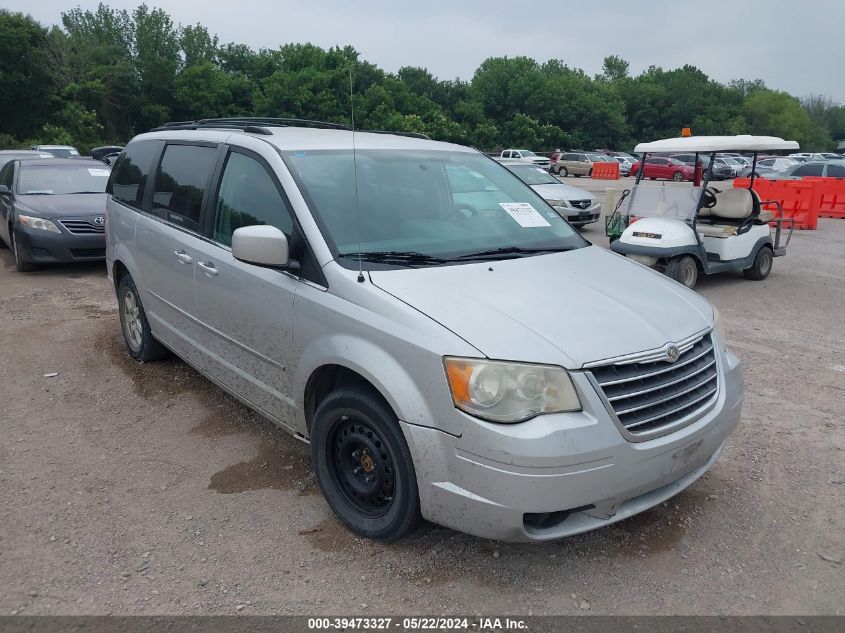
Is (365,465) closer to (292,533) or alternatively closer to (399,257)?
(292,533)

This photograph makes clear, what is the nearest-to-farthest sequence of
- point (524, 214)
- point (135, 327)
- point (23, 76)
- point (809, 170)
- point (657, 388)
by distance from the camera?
point (657, 388), point (524, 214), point (135, 327), point (809, 170), point (23, 76)

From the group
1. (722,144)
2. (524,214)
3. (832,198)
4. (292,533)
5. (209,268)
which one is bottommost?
(292,533)

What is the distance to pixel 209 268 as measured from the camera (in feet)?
13.3

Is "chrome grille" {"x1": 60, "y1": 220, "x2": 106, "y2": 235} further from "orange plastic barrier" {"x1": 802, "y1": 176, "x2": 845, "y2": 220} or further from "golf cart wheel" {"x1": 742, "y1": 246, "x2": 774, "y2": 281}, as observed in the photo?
"orange plastic barrier" {"x1": 802, "y1": 176, "x2": 845, "y2": 220}

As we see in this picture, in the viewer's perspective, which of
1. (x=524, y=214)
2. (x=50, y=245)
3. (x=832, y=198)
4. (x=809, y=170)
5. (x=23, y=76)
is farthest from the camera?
(x=23, y=76)

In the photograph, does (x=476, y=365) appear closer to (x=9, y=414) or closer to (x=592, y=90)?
(x=9, y=414)

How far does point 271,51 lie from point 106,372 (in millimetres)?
63041

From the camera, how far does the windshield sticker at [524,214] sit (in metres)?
3.98

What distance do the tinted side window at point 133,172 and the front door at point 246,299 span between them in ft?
4.48

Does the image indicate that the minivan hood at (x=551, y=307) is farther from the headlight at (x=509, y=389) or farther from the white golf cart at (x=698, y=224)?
the white golf cart at (x=698, y=224)

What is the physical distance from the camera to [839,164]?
65.1 feet

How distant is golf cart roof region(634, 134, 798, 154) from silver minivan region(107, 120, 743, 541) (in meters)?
4.94

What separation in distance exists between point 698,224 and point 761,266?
43.4 inches

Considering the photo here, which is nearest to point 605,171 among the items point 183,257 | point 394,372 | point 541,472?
point 183,257
